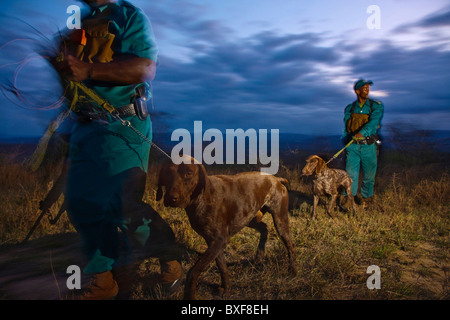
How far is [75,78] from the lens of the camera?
256 cm

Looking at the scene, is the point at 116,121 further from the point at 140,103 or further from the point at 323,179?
the point at 323,179

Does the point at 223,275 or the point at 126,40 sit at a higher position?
the point at 126,40

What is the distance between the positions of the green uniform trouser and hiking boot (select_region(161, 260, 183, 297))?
480cm

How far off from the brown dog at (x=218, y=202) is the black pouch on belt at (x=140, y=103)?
0.47 meters

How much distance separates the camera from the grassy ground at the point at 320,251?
341 centimetres

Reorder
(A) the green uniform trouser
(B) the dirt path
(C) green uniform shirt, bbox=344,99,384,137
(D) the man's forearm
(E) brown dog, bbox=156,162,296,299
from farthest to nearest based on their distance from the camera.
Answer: (A) the green uniform trouser
(C) green uniform shirt, bbox=344,99,384,137
(B) the dirt path
(E) brown dog, bbox=156,162,296,299
(D) the man's forearm

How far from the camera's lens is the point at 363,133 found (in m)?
6.72

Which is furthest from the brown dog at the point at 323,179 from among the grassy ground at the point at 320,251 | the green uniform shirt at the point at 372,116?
the green uniform shirt at the point at 372,116

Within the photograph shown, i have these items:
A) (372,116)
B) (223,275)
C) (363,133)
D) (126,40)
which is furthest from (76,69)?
(372,116)

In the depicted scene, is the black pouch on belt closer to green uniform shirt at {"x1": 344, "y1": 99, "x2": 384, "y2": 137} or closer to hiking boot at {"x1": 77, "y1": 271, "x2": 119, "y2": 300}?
hiking boot at {"x1": 77, "y1": 271, "x2": 119, "y2": 300}

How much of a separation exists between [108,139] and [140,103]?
386mm

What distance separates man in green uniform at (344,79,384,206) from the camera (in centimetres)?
673

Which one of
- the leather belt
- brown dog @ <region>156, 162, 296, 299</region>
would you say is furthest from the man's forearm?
brown dog @ <region>156, 162, 296, 299</region>
